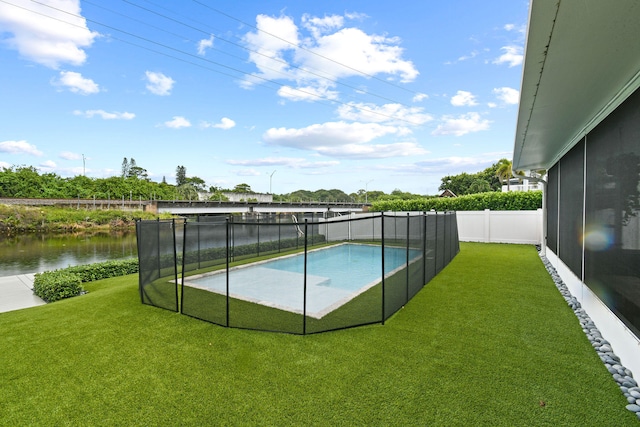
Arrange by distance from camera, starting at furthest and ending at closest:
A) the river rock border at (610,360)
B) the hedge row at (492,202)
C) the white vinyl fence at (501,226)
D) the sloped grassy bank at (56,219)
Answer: the sloped grassy bank at (56,219) < the hedge row at (492,202) < the white vinyl fence at (501,226) < the river rock border at (610,360)

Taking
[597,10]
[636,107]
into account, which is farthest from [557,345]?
[597,10]

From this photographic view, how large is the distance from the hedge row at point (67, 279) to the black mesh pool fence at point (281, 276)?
6.45ft

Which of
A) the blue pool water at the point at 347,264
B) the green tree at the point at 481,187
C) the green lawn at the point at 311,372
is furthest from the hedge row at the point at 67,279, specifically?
the green tree at the point at 481,187

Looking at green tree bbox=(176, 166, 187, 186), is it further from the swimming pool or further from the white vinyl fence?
the swimming pool

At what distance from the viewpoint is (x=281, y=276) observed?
326 inches

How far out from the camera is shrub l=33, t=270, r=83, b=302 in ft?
20.6

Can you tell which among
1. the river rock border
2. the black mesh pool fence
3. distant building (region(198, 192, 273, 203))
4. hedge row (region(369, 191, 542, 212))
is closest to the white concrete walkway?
the black mesh pool fence

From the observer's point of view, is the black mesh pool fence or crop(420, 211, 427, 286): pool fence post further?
crop(420, 211, 427, 286): pool fence post

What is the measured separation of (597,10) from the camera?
1.96 meters

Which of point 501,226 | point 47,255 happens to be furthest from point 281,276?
point 47,255

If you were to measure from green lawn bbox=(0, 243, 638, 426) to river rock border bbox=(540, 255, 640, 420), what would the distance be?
76 mm

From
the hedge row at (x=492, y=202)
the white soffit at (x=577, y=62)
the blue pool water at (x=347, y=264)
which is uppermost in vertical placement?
the white soffit at (x=577, y=62)

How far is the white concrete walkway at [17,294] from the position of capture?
19.7 ft

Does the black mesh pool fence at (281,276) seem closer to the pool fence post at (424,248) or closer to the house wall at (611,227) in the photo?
the pool fence post at (424,248)
